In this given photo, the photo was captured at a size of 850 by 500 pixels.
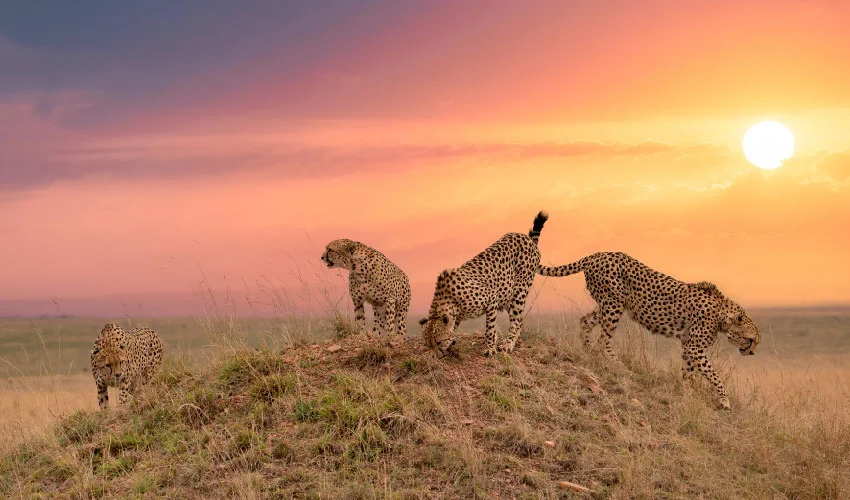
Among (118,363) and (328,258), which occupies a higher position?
(328,258)

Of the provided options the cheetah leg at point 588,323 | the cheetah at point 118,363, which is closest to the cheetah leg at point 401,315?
the cheetah leg at point 588,323

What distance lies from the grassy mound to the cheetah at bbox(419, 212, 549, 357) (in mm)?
425

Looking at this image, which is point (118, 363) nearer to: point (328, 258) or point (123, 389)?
point (123, 389)

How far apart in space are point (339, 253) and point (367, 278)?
673 mm

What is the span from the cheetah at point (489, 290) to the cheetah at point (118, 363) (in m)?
4.94

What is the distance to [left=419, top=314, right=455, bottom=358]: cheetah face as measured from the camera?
11.1m

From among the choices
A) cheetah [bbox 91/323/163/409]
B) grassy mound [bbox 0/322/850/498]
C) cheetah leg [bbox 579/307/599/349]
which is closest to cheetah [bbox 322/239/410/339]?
grassy mound [bbox 0/322/850/498]

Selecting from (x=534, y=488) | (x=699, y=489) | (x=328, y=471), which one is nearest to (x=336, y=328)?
(x=328, y=471)

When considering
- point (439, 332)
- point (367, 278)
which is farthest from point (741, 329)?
point (367, 278)

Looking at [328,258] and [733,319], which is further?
[328,258]

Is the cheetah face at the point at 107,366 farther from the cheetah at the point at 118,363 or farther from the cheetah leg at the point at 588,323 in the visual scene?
the cheetah leg at the point at 588,323

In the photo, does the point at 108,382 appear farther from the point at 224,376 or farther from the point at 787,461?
the point at 787,461

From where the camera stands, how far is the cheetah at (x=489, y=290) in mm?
11180

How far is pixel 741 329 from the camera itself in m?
13.8
